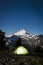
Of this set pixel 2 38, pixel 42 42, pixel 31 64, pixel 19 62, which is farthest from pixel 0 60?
pixel 42 42

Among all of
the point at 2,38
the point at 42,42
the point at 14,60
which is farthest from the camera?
the point at 42,42

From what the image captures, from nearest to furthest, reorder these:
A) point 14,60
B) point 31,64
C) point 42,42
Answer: point 31,64, point 14,60, point 42,42

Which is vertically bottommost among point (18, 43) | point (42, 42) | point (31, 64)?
point (31, 64)

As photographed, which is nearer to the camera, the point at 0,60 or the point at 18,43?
the point at 0,60

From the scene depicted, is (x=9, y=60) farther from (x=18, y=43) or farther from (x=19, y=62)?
(x=18, y=43)

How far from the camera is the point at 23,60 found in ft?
38.7

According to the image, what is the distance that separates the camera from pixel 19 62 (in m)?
11.6

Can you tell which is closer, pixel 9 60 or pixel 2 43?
pixel 9 60

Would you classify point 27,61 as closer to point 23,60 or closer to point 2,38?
point 23,60

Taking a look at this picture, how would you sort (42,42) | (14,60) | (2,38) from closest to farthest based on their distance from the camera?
(14,60), (2,38), (42,42)

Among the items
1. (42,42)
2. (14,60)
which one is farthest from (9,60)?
(42,42)

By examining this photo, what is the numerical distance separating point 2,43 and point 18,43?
209 centimetres

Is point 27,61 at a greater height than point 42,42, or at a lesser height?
lesser

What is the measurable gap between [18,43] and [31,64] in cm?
1279
